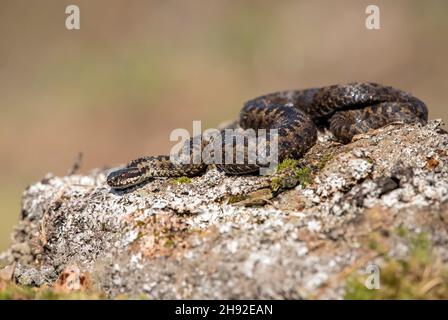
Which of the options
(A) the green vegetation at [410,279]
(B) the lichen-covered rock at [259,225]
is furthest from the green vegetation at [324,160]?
(A) the green vegetation at [410,279]

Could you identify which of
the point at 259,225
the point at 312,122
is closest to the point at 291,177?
the point at 259,225

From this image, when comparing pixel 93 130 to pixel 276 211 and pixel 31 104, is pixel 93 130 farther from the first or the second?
pixel 276 211
